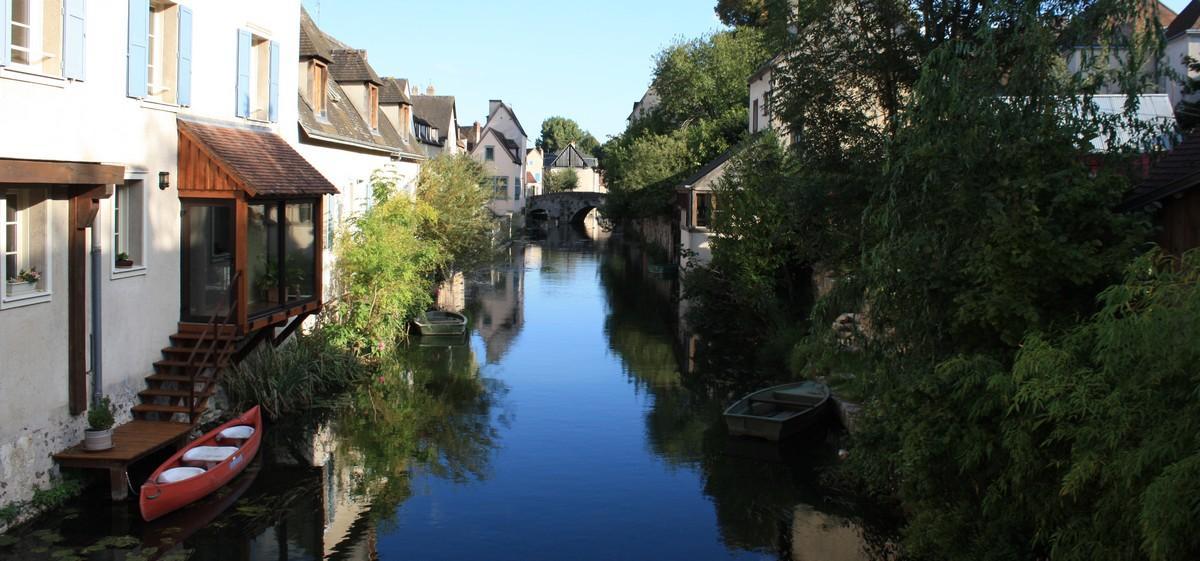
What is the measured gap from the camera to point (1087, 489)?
304 inches

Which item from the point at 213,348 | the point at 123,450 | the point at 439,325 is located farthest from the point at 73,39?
the point at 439,325

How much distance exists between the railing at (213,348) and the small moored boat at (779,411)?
25.9 ft

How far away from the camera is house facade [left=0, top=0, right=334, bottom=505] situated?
11539 millimetres

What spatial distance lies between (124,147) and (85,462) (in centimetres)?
402

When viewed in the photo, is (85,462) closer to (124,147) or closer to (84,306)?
(84,306)

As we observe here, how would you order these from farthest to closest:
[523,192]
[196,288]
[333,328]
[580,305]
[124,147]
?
[523,192] < [580,305] < [333,328] < [196,288] < [124,147]

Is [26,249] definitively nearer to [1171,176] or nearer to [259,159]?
[259,159]

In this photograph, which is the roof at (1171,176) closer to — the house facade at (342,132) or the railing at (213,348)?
the railing at (213,348)

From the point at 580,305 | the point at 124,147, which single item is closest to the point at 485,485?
the point at 124,147

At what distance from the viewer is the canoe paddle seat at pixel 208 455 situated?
42.9 ft

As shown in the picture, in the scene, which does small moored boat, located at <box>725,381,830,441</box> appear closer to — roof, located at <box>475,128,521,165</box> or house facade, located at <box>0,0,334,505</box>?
house facade, located at <box>0,0,334,505</box>

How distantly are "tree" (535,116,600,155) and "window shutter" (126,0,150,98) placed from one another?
13221 cm

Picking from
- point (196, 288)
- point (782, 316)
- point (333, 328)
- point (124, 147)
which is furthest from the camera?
point (782, 316)

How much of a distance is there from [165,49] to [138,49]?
1.40 metres
